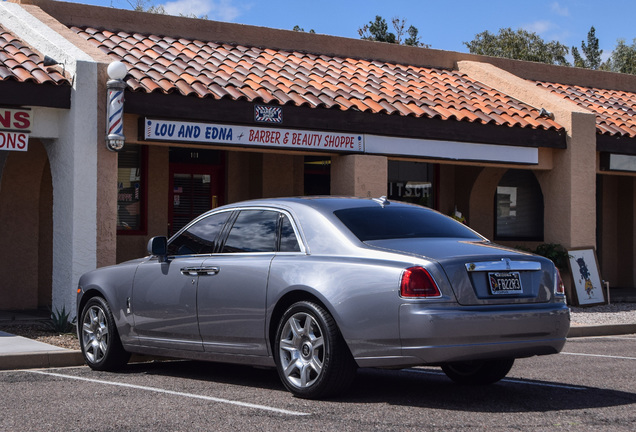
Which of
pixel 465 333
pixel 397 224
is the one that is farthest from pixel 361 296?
pixel 397 224

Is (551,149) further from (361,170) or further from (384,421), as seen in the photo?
(384,421)

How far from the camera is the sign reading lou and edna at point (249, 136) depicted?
13.3 metres

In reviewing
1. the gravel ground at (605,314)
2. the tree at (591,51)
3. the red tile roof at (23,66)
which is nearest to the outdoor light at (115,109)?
the red tile roof at (23,66)

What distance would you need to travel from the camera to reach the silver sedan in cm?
660

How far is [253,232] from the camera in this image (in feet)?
26.1

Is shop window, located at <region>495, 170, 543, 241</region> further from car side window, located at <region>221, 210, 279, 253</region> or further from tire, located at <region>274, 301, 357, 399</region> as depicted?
tire, located at <region>274, 301, 357, 399</region>

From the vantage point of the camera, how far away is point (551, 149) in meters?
17.2

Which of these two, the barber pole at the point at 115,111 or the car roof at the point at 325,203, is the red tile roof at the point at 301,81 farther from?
the car roof at the point at 325,203

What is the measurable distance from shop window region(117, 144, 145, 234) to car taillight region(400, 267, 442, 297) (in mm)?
10930

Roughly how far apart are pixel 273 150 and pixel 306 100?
95 cm

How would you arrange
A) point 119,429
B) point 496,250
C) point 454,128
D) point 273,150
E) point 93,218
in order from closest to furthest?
point 119,429 → point 496,250 → point 93,218 → point 273,150 → point 454,128

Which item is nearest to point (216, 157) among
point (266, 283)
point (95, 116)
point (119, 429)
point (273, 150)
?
point (273, 150)

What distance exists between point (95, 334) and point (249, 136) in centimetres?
553

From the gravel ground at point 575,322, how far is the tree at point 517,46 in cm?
3514
